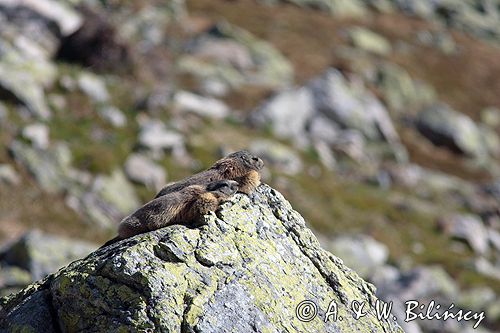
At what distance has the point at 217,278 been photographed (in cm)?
859

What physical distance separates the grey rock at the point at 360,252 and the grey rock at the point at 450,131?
97.4 ft

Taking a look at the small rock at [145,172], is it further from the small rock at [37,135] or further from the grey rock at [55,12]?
the grey rock at [55,12]

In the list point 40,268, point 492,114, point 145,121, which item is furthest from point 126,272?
point 492,114

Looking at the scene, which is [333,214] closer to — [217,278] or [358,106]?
[358,106]

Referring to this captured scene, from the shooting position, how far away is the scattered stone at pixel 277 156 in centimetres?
3806

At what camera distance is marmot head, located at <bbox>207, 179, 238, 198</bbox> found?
9586 mm

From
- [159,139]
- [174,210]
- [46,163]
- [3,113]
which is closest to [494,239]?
[159,139]

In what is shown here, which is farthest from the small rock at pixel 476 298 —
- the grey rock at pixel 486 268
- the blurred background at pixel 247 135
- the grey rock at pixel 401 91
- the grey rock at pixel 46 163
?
the grey rock at pixel 401 91

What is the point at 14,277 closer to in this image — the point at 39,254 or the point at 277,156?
the point at 39,254

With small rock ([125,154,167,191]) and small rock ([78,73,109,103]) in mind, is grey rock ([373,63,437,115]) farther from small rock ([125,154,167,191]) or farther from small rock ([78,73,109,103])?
small rock ([125,154,167,191])

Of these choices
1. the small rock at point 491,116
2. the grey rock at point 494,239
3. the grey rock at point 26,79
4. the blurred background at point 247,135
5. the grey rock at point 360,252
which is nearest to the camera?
the blurred background at point 247,135

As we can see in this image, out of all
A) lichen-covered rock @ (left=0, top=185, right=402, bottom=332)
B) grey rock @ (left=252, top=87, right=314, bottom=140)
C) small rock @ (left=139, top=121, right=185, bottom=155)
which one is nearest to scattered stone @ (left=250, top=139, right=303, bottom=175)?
grey rock @ (left=252, top=87, right=314, bottom=140)

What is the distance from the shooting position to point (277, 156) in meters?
38.6

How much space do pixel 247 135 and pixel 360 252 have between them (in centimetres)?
1167
